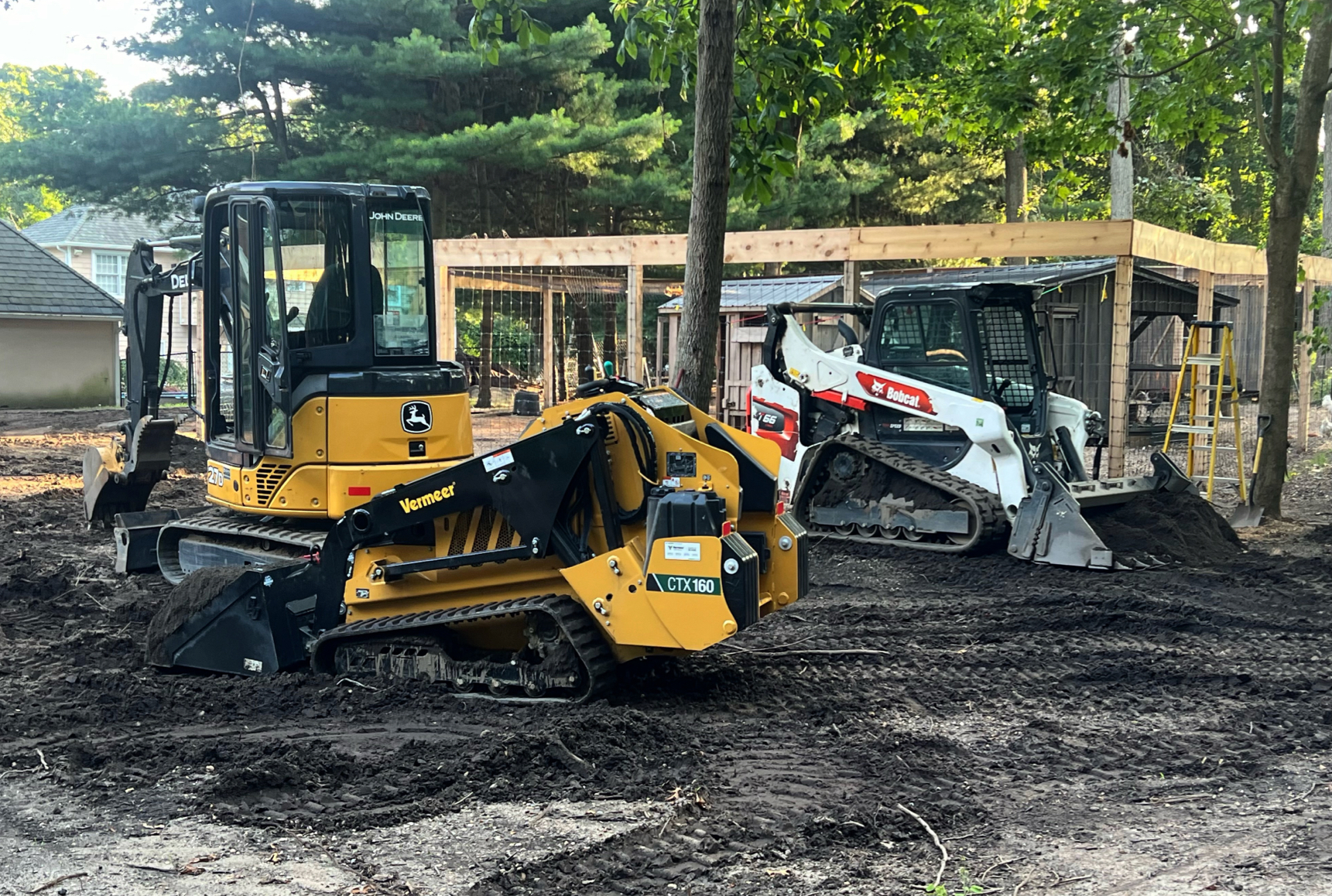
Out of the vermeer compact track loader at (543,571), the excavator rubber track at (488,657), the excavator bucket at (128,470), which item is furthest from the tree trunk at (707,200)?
the excavator bucket at (128,470)

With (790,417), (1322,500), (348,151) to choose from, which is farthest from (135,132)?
(1322,500)

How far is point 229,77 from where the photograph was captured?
22.0 meters

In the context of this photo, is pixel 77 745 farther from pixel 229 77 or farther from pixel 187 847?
pixel 229 77

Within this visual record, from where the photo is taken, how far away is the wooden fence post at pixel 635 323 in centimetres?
1360

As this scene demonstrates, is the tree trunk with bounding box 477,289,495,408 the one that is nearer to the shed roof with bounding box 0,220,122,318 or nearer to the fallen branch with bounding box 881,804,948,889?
the shed roof with bounding box 0,220,122,318

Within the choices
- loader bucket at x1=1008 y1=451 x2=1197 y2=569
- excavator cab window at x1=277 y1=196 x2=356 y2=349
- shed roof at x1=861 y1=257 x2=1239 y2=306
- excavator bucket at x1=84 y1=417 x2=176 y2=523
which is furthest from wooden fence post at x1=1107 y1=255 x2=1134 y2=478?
excavator bucket at x1=84 y1=417 x2=176 y2=523

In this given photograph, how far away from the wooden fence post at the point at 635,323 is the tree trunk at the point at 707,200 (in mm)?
3855

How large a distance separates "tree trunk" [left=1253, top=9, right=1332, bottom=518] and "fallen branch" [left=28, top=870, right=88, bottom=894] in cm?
1087

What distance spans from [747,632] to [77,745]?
378cm

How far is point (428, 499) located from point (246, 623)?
1.28 metres

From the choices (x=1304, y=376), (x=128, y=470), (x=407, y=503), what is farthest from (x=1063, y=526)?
(x=1304, y=376)

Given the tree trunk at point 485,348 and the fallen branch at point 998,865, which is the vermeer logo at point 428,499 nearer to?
the fallen branch at point 998,865

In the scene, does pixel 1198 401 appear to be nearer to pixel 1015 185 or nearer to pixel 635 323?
pixel 635 323

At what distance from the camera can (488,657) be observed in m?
6.34
